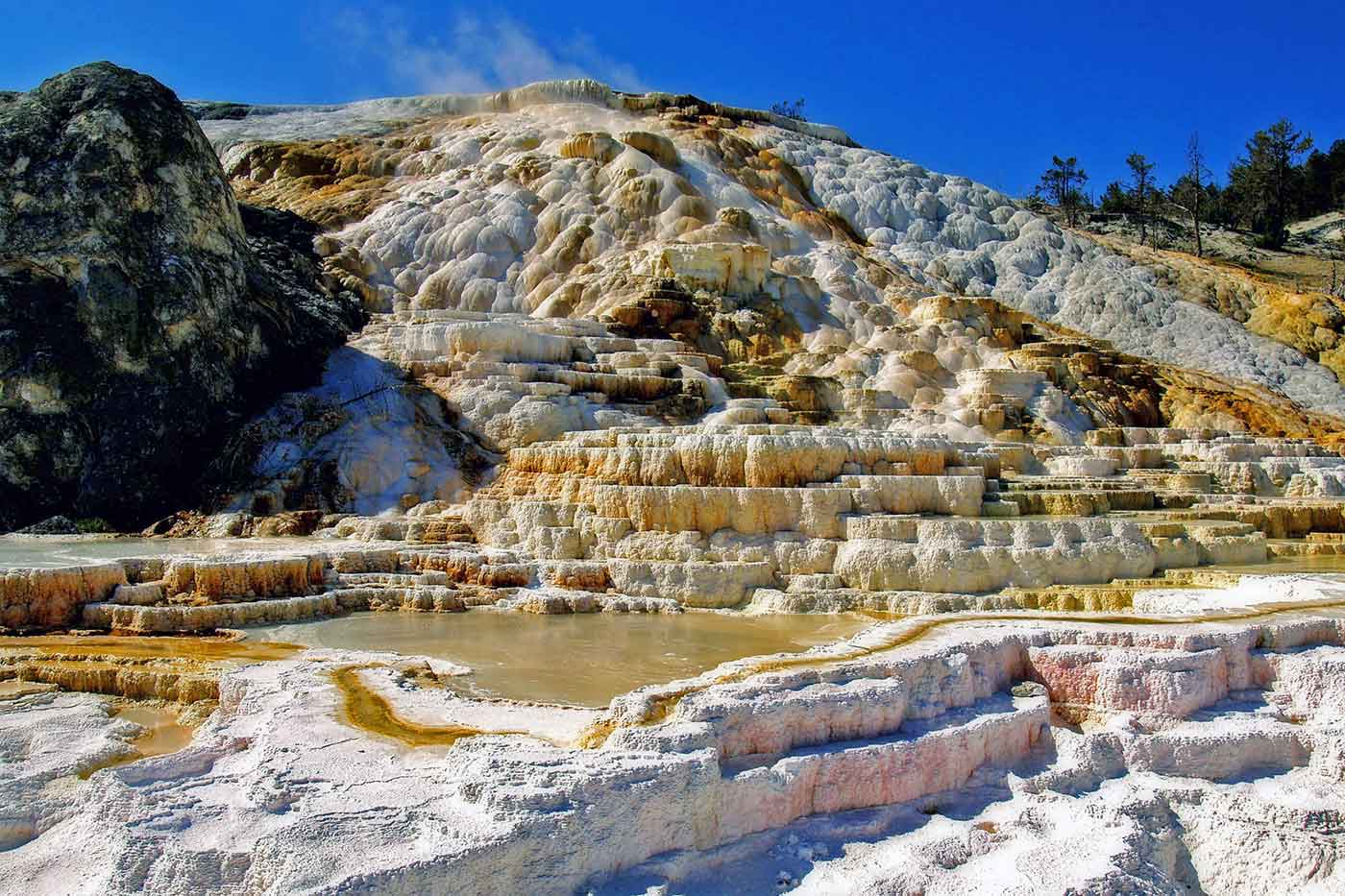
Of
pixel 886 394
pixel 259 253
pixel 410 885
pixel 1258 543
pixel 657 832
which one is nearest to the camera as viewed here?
pixel 410 885

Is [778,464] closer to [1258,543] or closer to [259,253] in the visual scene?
[1258,543]

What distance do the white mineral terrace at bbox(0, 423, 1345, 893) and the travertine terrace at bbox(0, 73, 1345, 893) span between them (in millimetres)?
26

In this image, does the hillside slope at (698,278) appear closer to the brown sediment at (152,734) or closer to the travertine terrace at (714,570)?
the travertine terrace at (714,570)

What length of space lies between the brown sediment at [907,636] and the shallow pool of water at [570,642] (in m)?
1.29

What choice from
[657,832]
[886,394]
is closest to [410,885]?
[657,832]

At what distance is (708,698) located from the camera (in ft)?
17.1

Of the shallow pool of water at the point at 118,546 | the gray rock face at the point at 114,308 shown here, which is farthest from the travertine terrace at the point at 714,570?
the gray rock face at the point at 114,308

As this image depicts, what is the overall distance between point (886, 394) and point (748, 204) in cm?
850

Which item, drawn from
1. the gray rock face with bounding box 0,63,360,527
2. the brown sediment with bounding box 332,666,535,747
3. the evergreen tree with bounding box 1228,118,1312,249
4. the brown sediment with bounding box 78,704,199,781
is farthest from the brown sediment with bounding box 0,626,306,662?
the evergreen tree with bounding box 1228,118,1312,249

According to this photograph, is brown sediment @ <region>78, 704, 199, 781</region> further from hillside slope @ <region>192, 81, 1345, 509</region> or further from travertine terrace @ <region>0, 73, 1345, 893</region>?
hillside slope @ <region>192, 81, 1345, 509</region>

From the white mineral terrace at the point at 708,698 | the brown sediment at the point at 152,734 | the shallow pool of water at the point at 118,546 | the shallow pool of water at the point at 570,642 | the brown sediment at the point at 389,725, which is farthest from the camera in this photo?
the shallow pool of water at the point at 118,546

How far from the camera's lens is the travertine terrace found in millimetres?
4484

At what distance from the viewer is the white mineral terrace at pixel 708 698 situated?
4.30 metres

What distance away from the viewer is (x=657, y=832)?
4.41m
